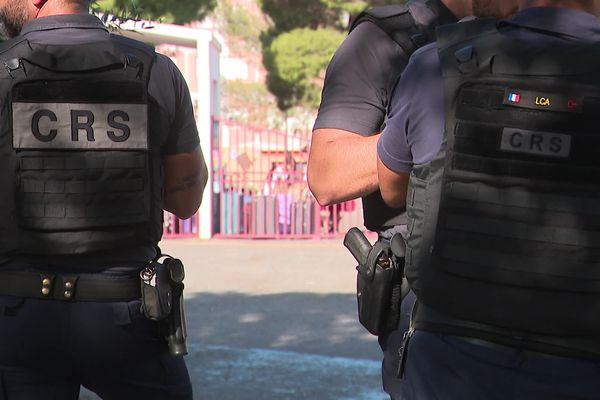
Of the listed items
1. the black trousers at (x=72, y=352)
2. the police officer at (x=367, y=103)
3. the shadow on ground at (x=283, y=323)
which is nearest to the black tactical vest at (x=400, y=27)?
the police officer at (x=367, y=103)

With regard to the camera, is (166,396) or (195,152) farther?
(195,152)

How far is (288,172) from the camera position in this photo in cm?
1430

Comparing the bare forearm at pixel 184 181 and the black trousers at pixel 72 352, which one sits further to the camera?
the bare forearm at pixel 184 181

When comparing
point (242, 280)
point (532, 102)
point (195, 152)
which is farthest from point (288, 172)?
point (532, 102)

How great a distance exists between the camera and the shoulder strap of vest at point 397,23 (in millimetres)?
2314

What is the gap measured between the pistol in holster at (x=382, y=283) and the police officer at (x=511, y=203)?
49 centimetres

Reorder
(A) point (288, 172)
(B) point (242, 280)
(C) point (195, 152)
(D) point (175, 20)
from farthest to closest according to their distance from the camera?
Answer: 1. (D) point (175, 20)
2. (A) point (288, 172)
3. (B) point (242, 280)
4. (C) point (195, 152)

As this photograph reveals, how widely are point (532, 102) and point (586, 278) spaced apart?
0.34 m

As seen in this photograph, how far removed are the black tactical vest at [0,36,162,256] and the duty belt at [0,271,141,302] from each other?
7 cm

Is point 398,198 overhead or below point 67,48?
below

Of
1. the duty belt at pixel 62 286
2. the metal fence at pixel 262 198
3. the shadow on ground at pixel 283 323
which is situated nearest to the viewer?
the duty belt at pixel 62 286

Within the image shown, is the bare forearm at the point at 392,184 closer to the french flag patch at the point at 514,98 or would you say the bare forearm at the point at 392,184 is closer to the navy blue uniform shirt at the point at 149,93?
the french flag patch at the point at 514,98

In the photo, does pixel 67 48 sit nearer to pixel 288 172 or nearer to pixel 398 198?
pixel 398 198

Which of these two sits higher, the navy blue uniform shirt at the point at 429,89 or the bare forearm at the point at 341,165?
the navy blue uniform shirt at the point at 429,89
